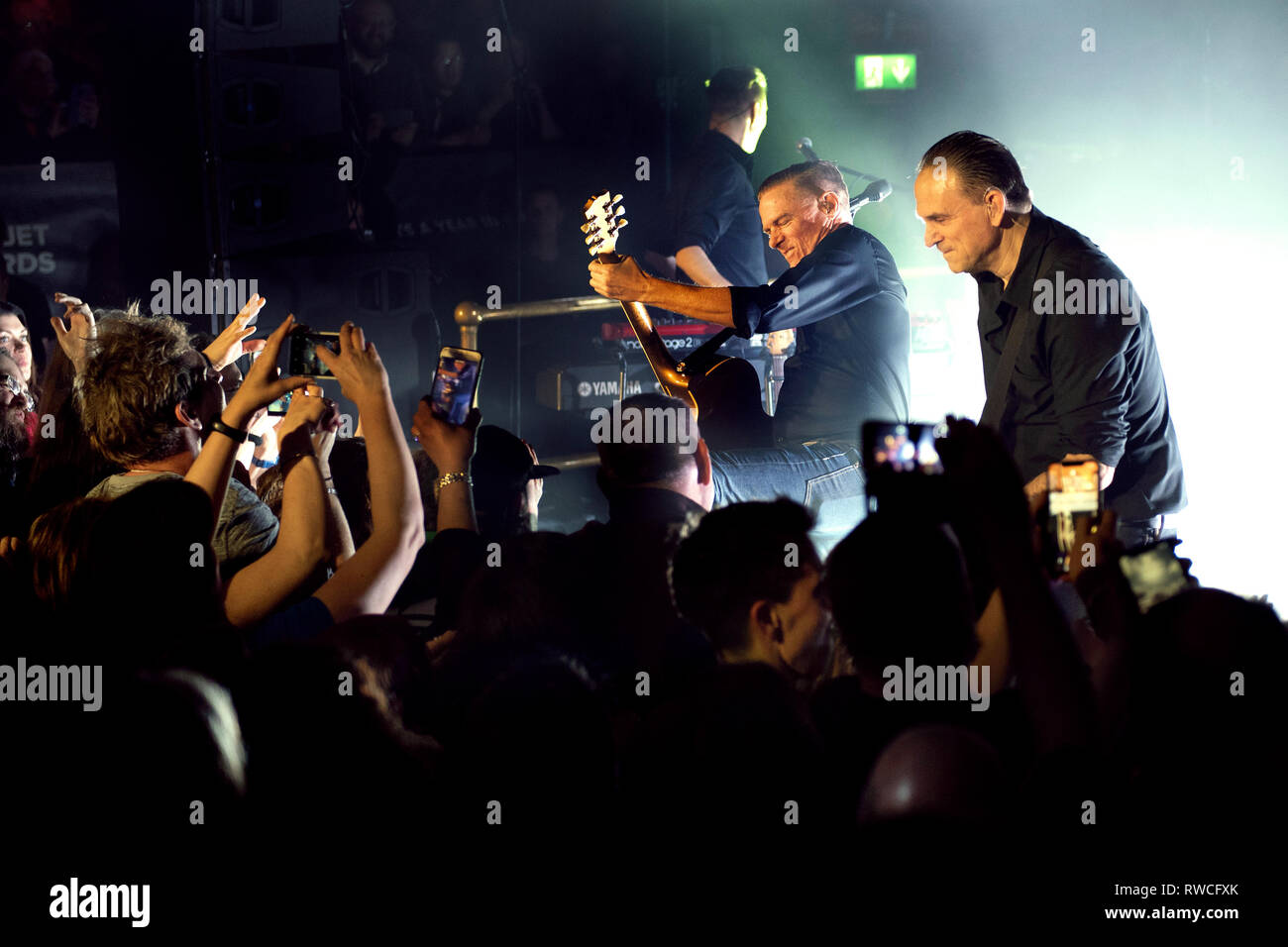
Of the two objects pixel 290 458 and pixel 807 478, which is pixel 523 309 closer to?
pixel 807 478

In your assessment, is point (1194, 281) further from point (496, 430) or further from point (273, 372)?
point (273, 372)

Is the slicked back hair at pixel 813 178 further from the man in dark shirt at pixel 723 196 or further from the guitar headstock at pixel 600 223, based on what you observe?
the man in dark shirt at pixel 723 196

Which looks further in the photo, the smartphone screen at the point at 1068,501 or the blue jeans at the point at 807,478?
the blue jeans at the point at 807,478

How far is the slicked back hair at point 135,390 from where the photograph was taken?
224 cm

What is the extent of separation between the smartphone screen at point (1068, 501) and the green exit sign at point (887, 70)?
4.75m

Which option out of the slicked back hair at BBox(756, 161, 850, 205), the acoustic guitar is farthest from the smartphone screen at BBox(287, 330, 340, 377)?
the slicked back hair at BBox(756, 161, 850, 205)

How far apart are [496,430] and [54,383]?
144cm

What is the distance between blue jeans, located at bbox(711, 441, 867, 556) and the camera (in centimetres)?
320

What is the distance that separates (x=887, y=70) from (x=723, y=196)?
4.61ft

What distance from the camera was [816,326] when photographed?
3533 millimetres

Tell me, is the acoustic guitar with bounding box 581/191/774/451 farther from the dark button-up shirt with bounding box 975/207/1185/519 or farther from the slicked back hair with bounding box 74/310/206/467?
the slicked back hair with bounding box 74/310/206/467

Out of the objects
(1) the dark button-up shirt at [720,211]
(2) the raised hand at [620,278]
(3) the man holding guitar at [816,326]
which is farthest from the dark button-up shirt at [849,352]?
(1) the dark button-up shirt at [720,211]

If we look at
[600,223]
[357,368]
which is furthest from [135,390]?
[600,223]

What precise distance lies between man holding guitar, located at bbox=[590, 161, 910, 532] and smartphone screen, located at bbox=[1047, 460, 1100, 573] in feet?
4.57
